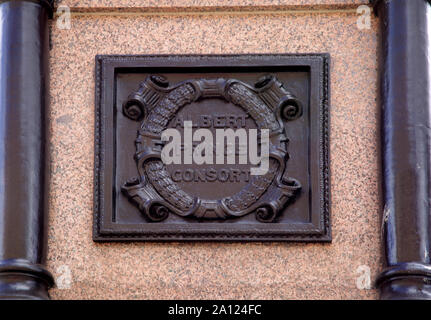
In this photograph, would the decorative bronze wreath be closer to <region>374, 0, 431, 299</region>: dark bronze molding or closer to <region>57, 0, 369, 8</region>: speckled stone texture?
<region>57, 0, 369, 8</region>: speckled stone texture

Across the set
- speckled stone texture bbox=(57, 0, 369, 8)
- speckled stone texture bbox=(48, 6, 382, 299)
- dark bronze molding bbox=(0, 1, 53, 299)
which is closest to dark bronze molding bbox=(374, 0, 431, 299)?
speckled stone texture bbox=(48, 6, 382, 299)

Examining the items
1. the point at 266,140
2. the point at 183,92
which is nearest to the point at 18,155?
the point at 183,92

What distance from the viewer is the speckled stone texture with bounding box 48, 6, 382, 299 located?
7734 millimetres

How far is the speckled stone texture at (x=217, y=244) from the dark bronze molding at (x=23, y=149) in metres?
0.21

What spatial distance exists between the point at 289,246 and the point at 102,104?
1.82m

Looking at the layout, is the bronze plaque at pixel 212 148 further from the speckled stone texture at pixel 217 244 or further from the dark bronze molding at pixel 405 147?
the dark bronze molding at pixel 405 147

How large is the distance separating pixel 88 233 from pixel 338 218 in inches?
74.9

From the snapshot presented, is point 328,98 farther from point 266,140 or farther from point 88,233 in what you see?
point 88,233

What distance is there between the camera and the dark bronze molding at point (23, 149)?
24.8 feet

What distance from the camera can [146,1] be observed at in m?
8.26

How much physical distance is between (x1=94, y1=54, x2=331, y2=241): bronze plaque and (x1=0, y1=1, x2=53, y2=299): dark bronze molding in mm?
446
